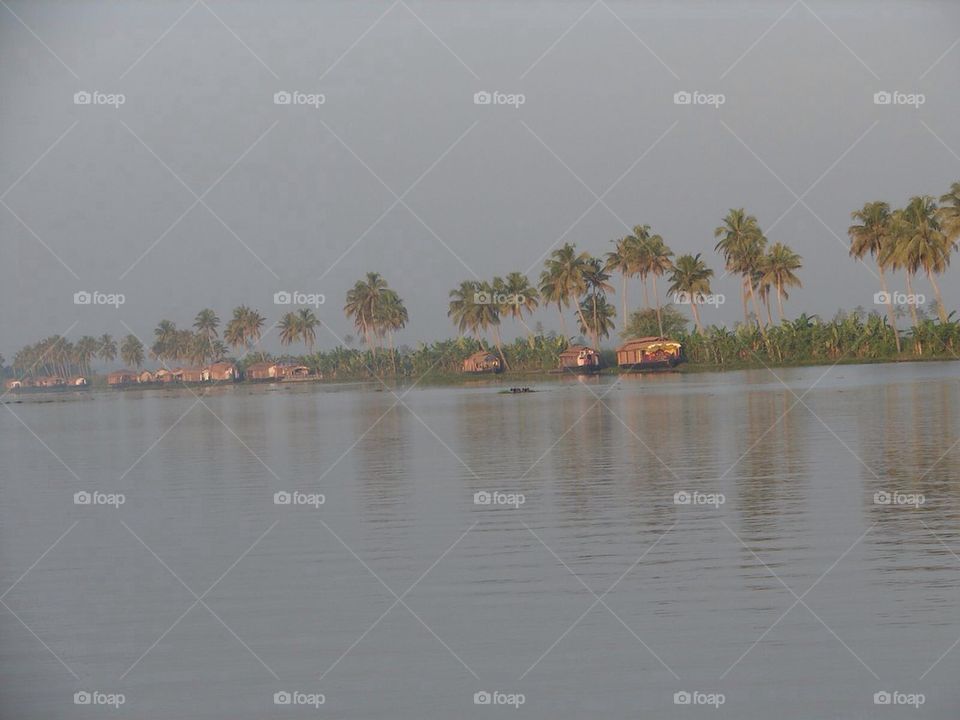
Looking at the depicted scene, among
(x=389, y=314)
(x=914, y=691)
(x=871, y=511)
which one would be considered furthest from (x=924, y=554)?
(x=389, y=314)

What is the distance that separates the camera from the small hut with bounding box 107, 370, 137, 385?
191 metres

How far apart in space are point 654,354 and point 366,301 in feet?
182

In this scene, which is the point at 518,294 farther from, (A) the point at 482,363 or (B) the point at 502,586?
(B) the point at 502,586

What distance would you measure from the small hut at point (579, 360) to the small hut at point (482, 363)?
11405 millimetres

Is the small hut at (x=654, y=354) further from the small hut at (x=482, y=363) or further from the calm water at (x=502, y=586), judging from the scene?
the calm water at (x=502, y=586)

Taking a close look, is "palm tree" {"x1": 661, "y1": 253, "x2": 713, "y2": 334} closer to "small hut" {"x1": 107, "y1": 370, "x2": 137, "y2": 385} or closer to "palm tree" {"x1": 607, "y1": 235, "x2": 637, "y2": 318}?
"palm tree" {"x1": 607, "y1": 235, "x2": 637, "y2": 318}

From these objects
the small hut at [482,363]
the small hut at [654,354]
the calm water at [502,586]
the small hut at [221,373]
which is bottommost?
the calm water at [502,586]

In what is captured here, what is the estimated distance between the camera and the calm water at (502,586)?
36.6 feet

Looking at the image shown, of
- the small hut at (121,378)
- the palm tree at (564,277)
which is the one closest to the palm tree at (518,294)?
the palm tree at (564,277)

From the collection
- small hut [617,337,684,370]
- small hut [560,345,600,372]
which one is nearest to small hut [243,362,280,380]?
small hut [560,345,600,372]

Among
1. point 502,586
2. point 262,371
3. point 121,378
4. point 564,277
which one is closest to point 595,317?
point 564,277

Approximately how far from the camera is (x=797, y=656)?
11602mm

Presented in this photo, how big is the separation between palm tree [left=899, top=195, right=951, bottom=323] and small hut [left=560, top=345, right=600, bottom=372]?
33.2 meters

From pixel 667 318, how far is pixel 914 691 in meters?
144
